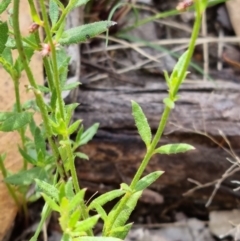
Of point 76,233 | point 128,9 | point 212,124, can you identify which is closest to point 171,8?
point 128,9

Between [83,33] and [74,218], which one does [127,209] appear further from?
[83,33]

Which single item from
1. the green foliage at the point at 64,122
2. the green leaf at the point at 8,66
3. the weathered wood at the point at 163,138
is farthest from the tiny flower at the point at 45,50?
the weathered wood at the point at 163,138

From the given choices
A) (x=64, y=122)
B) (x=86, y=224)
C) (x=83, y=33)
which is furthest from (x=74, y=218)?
(x=83, y=33)

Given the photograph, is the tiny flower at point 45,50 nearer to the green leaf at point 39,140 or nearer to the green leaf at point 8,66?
the green leaf at point 8,66

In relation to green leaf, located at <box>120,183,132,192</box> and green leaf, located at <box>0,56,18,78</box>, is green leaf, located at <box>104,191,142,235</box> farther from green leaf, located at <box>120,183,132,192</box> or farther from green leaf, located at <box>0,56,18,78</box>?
green leaf, located at <box>0,56,18,78</box>

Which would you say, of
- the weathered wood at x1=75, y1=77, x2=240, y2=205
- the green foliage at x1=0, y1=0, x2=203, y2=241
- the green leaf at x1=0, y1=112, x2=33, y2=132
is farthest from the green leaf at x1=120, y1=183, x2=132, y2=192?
the weathered wood at x1=75, y1=77, x2=240, y2=205

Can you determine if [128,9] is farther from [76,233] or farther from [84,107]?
[76,233]
